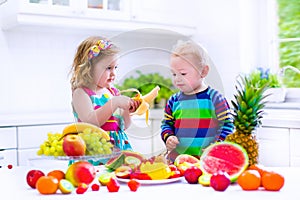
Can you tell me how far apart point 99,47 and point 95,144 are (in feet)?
1.08

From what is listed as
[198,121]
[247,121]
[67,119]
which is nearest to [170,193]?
[198,121]

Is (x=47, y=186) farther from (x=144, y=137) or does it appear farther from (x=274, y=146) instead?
(x=274, y=146)

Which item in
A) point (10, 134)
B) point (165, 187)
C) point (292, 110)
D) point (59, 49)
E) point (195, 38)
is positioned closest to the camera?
point (165, 187)

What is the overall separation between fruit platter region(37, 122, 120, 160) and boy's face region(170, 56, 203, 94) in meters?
0.29

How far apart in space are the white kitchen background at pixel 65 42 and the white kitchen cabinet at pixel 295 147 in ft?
3.11

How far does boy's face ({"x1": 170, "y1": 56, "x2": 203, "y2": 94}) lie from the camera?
147 cm

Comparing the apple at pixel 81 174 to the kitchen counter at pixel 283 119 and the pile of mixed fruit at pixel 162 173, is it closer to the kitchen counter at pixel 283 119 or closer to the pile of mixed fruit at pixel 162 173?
the pile of mixed fruit at pixel 162 173

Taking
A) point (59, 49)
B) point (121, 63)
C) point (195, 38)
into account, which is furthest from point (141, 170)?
point (195, 38)

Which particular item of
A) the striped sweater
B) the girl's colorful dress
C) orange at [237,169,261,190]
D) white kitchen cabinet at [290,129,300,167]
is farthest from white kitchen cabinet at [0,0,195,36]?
orange at [237,169,261,190]

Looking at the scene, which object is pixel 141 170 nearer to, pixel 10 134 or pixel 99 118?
pixel 99 118

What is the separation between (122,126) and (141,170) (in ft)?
0.59

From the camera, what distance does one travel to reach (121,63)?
148cm

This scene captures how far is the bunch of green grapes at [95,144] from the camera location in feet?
4.48

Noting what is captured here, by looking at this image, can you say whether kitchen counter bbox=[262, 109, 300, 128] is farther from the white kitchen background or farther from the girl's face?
the girl's face
